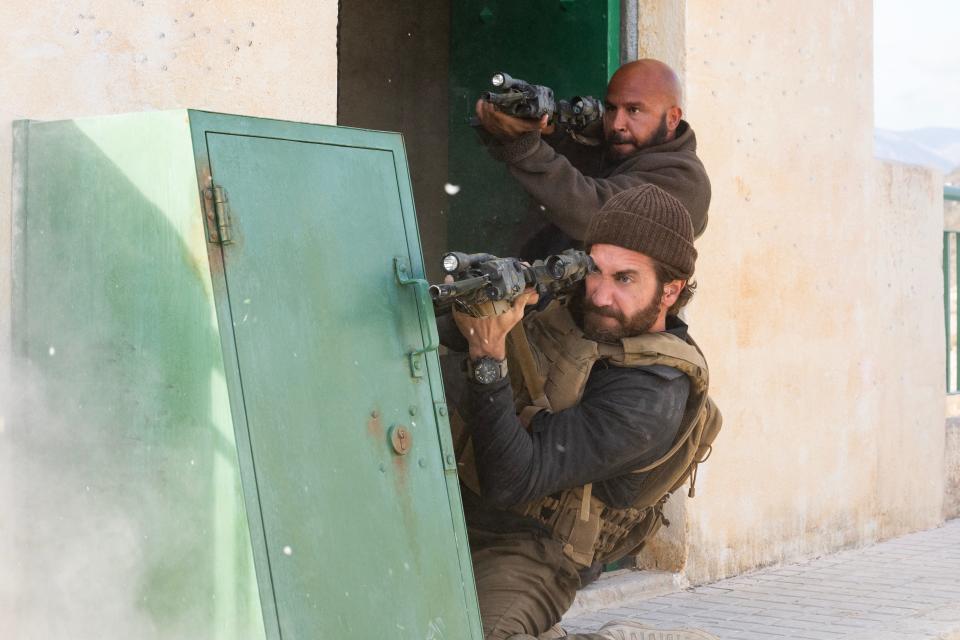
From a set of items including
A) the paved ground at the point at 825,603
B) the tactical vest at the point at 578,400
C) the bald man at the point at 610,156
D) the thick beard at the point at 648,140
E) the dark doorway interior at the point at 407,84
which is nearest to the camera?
the tactical vest at the point at 578,400

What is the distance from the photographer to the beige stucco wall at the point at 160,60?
277 centimetres

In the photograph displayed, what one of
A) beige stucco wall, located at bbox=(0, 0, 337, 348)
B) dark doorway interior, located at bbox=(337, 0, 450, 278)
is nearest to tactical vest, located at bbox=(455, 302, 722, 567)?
beige stucco wall, located at bbox=(0, 0, 337, 348)

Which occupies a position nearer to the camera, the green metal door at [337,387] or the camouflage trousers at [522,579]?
the green metal door at [337,387]

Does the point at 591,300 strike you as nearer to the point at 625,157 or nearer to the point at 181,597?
the point at 625,157

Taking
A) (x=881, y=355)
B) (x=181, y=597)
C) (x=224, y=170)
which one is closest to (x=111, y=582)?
(x=181, y=597)

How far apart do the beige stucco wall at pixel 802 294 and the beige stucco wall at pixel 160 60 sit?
6.94 feet

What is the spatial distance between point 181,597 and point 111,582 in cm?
19

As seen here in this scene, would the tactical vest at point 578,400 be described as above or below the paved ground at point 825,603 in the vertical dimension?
above

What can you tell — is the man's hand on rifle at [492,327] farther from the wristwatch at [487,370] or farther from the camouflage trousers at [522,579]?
the camouflage trousers at [522,579]

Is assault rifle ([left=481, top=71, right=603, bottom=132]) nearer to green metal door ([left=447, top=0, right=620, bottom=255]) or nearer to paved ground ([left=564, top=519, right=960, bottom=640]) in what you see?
green metal door ([left=447, top=0, right=620, bottom=255])

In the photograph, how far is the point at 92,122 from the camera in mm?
2514

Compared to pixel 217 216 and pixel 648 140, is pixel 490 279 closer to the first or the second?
pixel 217 216

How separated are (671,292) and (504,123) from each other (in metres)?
0.65

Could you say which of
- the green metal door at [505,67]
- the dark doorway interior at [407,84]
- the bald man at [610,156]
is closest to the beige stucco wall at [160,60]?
the bald man at [610,156]
